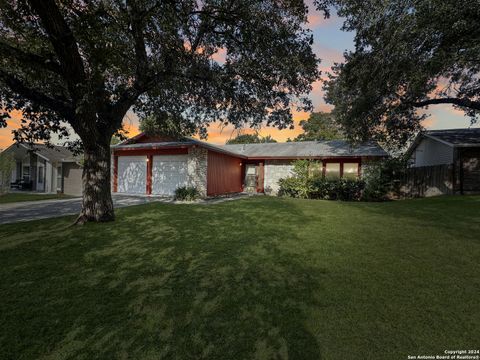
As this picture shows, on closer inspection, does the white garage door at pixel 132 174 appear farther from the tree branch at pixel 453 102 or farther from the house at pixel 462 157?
the house at pixel 462 157

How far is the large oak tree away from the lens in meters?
5.88

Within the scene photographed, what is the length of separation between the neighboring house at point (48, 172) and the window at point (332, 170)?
→ 1708 cm

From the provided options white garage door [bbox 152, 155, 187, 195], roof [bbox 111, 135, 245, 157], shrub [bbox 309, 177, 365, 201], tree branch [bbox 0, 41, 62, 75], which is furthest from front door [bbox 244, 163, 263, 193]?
tree branch [bbox 0, 41, 62, 75]

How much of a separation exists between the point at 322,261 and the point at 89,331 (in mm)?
3751

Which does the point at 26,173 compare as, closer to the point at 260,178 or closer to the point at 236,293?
the point at 260,178

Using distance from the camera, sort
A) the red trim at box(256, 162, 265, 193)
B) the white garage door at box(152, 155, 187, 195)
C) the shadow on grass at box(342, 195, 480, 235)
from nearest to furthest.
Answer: the shadow on grass at box(342, 195, 480, 235), the white garage door at box(152, 155, 187, 195), the red trim at box(256, 162, 265, 193)

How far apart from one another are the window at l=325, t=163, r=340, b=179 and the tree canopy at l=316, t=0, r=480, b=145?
2.74 m

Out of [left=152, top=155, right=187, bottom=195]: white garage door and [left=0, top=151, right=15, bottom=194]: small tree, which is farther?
[left=0, top=151, right=15, bottom=194]: small tree

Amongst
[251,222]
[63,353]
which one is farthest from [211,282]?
[251,222]

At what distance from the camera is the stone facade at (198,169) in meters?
14.7

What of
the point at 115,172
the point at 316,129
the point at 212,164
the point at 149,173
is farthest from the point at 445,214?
the point at 316,129

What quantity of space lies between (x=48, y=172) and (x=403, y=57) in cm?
2482

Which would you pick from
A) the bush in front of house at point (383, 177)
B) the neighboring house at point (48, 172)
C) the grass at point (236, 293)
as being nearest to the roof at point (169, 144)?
the neighboring house at point (48, 172)

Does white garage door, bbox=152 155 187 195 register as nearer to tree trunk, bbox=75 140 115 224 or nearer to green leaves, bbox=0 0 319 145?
green leaves, bbox=0 0 319 145
